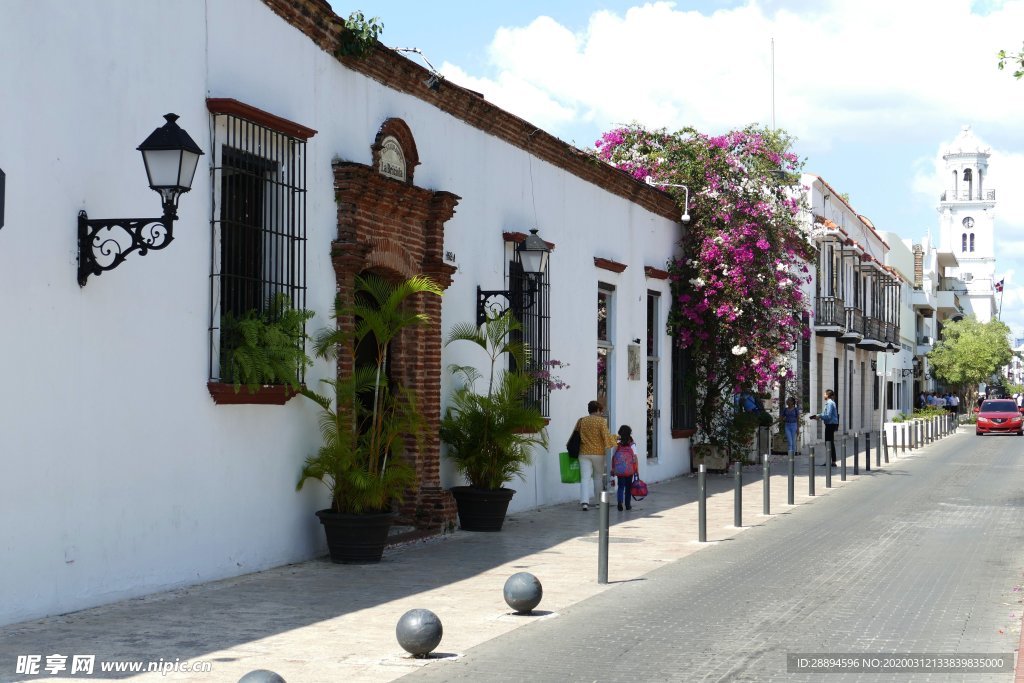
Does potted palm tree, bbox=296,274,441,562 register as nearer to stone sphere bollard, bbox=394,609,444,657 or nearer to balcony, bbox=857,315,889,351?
stone sphere bollard, bbox=394,609,444,657

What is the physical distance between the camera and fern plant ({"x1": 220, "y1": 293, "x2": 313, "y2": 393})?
10516 mm

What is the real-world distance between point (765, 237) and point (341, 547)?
14.1m

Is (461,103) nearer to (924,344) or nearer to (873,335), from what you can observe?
(873,335)

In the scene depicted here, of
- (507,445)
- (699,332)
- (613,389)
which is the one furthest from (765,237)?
(507,445)

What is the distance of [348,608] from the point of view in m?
9.16

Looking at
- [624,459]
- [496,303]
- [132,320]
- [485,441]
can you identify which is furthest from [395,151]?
[624,459]

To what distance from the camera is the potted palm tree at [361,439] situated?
37.3 feet

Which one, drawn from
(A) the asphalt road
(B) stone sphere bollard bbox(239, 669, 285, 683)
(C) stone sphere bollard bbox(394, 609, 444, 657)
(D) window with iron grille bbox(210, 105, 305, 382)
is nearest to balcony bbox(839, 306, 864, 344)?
(A) the asphalt road

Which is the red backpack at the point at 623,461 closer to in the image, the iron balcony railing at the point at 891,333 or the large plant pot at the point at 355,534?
the large plant pot at the point at 355,534

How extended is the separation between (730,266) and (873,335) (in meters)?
26.5

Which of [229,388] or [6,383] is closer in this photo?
[6,383]

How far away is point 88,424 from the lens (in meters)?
8.95

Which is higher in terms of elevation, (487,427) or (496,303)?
(496,303)

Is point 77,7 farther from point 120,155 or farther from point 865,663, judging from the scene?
point 865,663
